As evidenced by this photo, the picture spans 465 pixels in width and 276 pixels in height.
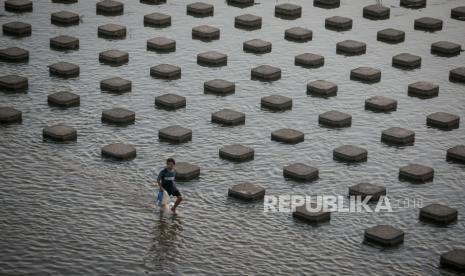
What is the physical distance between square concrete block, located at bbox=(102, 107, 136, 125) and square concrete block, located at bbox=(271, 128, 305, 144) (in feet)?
12.8

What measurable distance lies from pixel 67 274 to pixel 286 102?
11.1 metres

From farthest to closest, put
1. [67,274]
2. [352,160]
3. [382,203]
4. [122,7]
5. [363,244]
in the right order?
[122,7], [352,160], [382,203], [363,244], [67,274]

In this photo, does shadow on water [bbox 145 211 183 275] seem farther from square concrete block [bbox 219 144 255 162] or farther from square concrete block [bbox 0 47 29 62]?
square concrete block [bbox 0 47 29 62]

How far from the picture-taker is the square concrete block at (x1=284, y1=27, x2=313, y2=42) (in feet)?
121

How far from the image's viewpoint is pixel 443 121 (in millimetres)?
30578

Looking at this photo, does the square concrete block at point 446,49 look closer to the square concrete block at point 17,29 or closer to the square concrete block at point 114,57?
the square concrete block at point 114,57

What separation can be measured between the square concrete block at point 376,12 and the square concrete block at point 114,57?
951 centimetres

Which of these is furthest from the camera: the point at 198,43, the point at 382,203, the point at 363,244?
the point at 198,43

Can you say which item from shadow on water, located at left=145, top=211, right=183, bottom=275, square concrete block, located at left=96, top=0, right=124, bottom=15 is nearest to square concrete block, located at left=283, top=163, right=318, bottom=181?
shadow on water, located at left=145, top=211, right=183, bottom=275

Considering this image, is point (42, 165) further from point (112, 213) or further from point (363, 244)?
point (363, 244)

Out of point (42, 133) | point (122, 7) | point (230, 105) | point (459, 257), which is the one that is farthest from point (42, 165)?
point (122, 7)

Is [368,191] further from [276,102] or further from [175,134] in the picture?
[276,102]

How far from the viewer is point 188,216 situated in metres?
25.0

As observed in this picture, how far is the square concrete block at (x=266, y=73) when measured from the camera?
1318 inches
